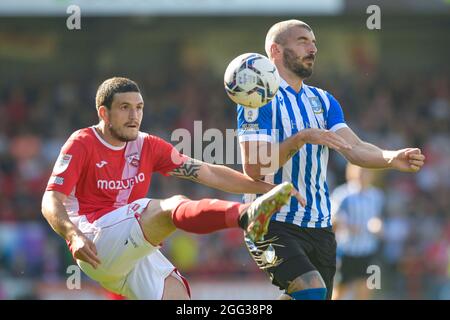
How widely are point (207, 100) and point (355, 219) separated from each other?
7.33m

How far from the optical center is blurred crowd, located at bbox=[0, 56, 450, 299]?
49.9 ft

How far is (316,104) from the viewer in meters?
6.93

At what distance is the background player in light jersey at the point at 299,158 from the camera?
20.8ft

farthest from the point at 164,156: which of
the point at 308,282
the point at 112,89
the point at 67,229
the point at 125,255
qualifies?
the point at 308,282

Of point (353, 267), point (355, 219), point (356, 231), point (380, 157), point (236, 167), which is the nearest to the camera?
point (380, 157)

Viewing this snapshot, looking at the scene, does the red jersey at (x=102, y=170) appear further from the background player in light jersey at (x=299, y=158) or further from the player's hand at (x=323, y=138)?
the player's hand at (x=323, y=138)

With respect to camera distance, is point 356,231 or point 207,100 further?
point 207,100

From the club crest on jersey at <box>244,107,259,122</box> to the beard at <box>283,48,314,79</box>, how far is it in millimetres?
507

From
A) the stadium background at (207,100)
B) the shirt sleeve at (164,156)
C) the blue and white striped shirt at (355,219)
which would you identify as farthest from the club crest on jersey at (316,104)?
the stadium background at (207,100)

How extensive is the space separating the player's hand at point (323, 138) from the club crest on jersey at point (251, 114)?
1.67 feet

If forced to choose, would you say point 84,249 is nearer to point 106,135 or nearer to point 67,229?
point 67,229

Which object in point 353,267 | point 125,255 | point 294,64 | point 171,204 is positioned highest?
point 294,64

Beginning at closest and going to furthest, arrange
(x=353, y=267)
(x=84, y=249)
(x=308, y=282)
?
(x=84, y=249), (x=308, y=282), (x=353, y=267)

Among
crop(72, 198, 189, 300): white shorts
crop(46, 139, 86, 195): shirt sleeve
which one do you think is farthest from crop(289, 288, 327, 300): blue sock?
crop(46, 139, 86, 195): shirt sleeve
